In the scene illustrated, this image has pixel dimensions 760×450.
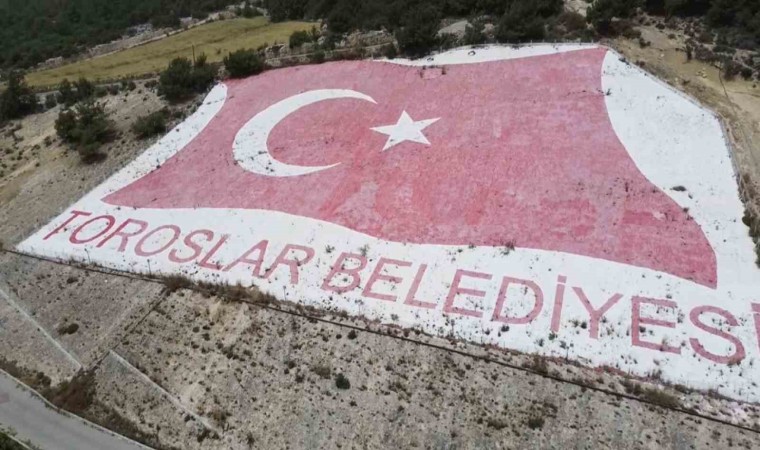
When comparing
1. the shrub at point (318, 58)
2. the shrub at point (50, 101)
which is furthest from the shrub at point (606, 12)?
the shrub at point (50, 101)

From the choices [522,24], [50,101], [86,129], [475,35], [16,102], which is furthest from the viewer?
[50,101]

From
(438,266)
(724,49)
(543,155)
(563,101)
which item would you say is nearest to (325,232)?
(438,266)

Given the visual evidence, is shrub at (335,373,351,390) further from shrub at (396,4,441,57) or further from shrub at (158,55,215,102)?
shrub at (158,55,215,102)

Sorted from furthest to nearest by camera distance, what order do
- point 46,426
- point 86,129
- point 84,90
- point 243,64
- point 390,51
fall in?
1. point 84,90
2. point 243,64
3. point 390,51
4. point 86,129
5. point 46,426

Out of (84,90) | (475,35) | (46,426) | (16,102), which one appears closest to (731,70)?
(475,35)

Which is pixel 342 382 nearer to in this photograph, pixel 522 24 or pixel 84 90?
pixel 522 24

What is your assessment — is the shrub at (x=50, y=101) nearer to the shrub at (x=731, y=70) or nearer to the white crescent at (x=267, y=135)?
the white crescent at (x=267, y=135)

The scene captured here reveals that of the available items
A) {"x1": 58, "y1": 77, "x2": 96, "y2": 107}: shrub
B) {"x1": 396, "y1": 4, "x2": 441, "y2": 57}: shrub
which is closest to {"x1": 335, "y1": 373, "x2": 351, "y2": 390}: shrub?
{"x1": 396, "y1": 4, "x2": 441, "y2": 57}: shrub
